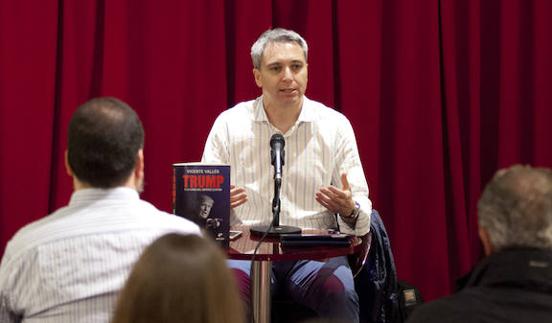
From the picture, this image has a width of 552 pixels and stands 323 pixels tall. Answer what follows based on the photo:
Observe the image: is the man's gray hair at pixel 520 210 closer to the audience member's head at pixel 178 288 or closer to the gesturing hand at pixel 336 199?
the audience member's head at pixel 178 288

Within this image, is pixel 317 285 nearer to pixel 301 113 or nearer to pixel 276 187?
pixel 276 187

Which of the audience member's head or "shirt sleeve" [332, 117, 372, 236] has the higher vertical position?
"shirt sleeve" [332, 117, 372, 236]

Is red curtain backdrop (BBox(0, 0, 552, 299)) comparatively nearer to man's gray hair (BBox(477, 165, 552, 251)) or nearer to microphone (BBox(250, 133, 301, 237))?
microphone (BBox(250, 133, 301, 237))

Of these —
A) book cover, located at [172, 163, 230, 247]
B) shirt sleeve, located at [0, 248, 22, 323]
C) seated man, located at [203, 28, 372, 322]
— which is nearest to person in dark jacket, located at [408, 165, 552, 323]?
shirt sleeve, located at [0, 248, 22, 323]

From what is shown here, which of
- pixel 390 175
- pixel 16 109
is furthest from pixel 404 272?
pixel 16 109

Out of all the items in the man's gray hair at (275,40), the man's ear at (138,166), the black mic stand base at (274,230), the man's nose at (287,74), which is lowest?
the black mic stand base at (274,230)

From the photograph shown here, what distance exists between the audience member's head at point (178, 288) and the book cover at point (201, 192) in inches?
46.0

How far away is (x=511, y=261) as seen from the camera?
148 centimetres

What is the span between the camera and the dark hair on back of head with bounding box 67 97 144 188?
1.67 m

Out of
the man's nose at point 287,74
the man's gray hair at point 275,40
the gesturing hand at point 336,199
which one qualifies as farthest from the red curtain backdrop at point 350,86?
the gesturing hand at point 336,199

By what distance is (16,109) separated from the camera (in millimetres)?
3811

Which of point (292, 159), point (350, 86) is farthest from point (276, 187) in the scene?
point (350, 86)

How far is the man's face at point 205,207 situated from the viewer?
92.4 inches

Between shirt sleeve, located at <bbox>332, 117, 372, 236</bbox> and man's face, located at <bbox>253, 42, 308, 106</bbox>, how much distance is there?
0.27 meters
